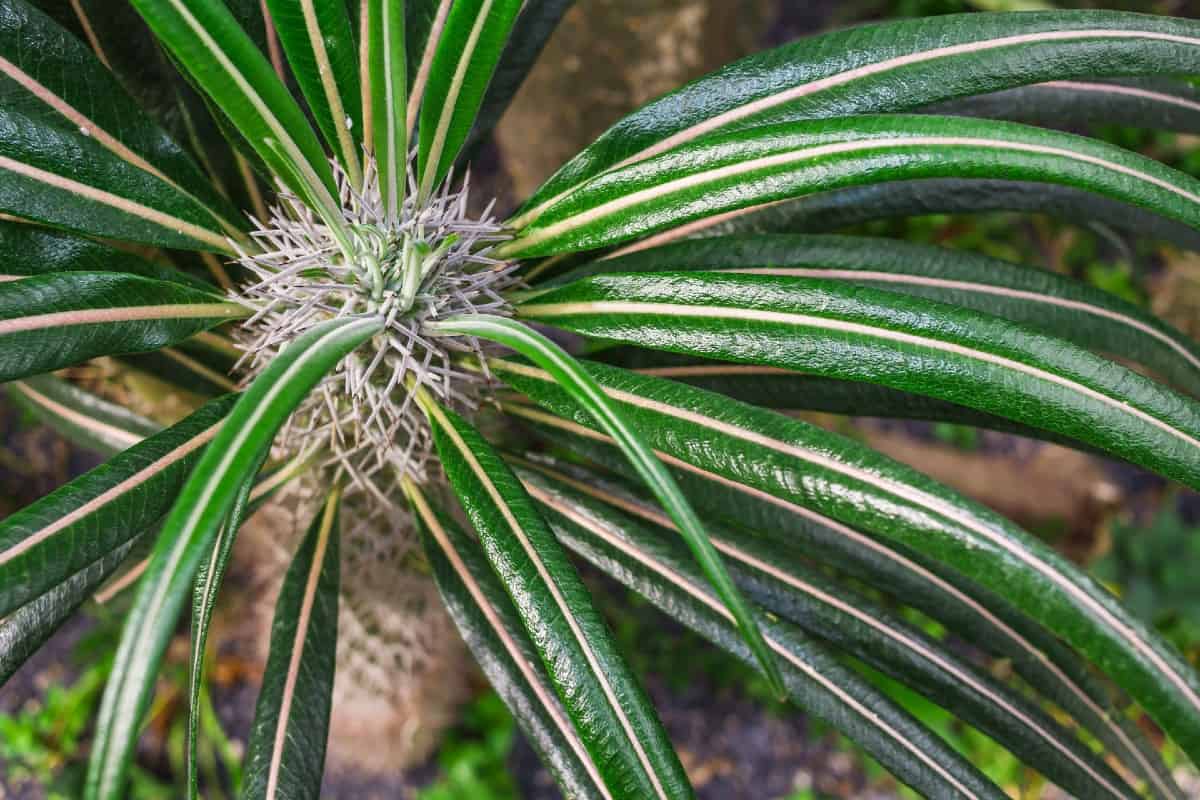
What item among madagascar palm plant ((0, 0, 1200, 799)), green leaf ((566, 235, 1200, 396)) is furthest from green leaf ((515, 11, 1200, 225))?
green leaf ((566, 235, 1200, 396))

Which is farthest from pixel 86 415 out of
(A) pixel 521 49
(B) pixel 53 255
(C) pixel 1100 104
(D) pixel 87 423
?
(C) pixel 1100 104

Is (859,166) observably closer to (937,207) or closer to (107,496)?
(937,207)

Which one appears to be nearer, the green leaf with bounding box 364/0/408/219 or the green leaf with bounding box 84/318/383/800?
the green leaf with bounding box 84/318/383/800

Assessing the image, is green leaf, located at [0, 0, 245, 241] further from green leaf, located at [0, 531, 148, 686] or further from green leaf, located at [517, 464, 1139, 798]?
green leaf, located at [517, 464, 1139, 798]

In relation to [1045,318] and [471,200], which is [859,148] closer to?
[1045,318]

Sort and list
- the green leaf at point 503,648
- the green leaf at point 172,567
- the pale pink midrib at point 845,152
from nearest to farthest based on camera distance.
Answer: the green leaf at point 172,567, the pale pink midrib at point 845,152, the green leaf at point 503,648

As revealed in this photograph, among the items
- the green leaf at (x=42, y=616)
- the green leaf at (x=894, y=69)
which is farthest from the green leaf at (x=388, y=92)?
the green leaf at (x=42, y=616)

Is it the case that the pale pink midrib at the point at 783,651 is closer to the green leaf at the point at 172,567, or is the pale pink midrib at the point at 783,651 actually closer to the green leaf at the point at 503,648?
the green leaf at the point at 503,648
